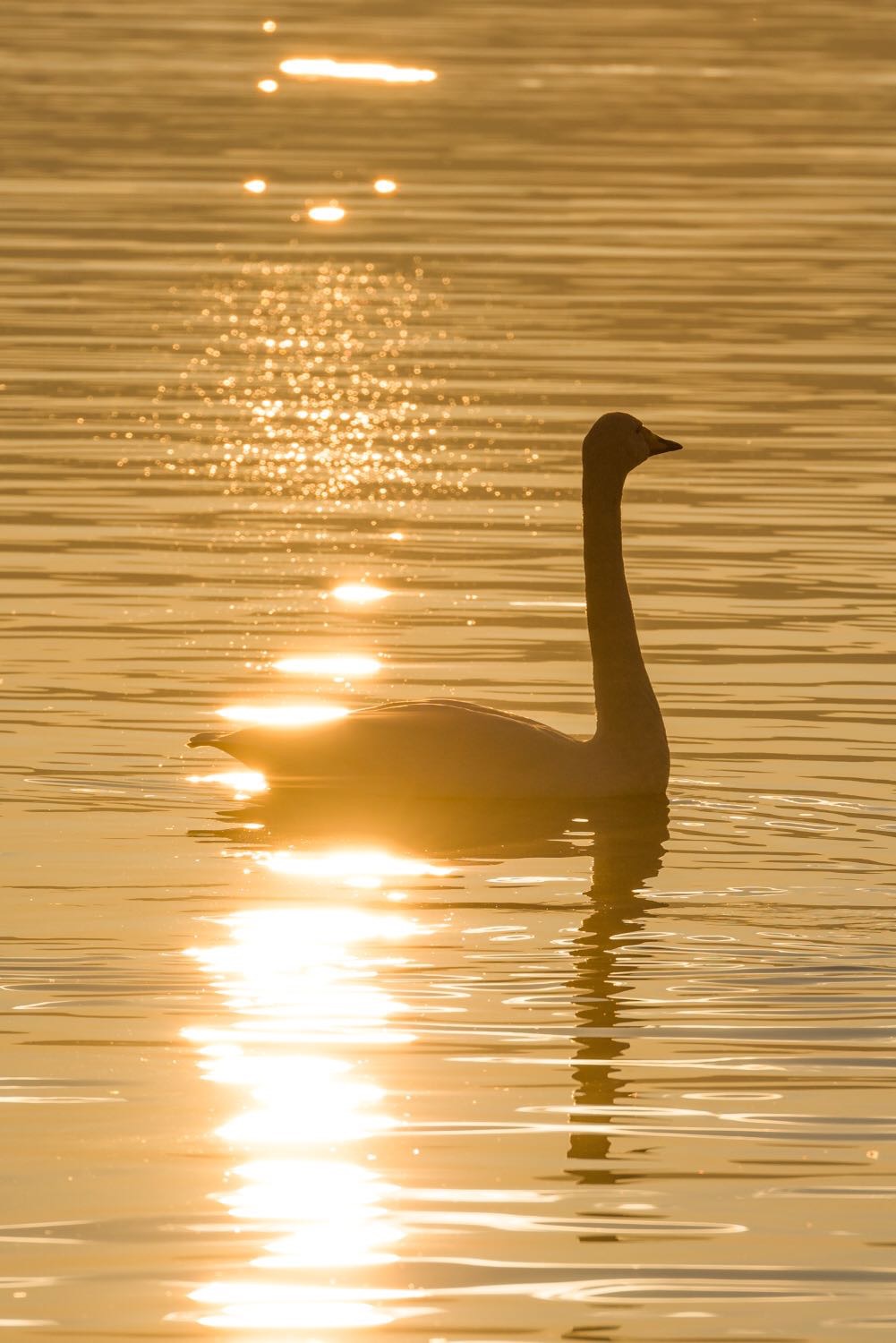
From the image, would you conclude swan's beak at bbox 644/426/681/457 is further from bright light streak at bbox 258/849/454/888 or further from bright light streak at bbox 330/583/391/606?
bright light streak at bbox 330/583/391/606

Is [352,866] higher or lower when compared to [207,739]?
lower

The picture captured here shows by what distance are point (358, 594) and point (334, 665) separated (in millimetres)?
1869

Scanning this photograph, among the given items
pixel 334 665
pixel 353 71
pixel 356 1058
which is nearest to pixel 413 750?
pixel 334 665

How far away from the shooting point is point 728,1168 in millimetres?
9047

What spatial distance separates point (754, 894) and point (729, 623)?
5.32 m

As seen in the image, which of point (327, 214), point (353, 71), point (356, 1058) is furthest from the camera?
point (353, 71)

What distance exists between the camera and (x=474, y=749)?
1343 centimetres

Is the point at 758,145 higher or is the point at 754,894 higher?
the point at 758,145

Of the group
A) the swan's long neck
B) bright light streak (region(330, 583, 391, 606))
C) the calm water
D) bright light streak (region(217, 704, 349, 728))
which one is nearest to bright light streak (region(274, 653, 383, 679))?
the calm water

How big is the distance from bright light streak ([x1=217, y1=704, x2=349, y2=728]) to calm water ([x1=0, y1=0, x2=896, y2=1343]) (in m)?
0.04

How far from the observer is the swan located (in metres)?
13.4

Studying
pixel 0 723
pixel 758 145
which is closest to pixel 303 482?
pixel 0 723

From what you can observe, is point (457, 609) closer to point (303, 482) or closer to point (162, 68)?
point (303, 482)

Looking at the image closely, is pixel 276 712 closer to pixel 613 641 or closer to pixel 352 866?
pixel 613 641
